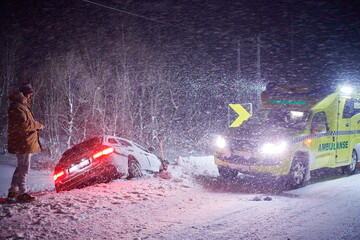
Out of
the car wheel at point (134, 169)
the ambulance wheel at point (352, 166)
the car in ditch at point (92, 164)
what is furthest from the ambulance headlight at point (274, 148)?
the ambulance wheel at point (352, 166)

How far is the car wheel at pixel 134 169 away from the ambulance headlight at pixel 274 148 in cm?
328

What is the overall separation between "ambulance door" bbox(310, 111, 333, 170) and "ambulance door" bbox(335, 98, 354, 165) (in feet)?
1.79

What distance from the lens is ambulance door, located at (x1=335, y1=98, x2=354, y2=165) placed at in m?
8.31

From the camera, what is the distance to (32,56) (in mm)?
19594

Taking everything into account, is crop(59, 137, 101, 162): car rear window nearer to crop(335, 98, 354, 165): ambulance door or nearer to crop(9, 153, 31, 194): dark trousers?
crop(9, 153, 31, 194): dark trousers

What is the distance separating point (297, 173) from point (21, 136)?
6.05 metres

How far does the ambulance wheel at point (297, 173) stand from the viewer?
7.06m

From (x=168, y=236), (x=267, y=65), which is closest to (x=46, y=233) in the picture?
(x=168, y=236)

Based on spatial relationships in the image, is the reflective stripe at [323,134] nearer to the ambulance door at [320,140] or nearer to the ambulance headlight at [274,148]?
the ambulance door at [320,140]

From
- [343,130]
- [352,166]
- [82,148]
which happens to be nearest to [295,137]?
[343,130]

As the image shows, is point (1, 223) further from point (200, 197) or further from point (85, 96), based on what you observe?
point (85, 96)

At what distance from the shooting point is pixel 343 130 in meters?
8.48

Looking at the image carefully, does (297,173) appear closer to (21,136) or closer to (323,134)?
(323,134)

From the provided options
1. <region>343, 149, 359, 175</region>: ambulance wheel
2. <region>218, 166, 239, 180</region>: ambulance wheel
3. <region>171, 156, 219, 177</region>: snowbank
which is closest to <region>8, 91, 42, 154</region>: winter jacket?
<region>171, 156, 219, 177</region>: snowbank
